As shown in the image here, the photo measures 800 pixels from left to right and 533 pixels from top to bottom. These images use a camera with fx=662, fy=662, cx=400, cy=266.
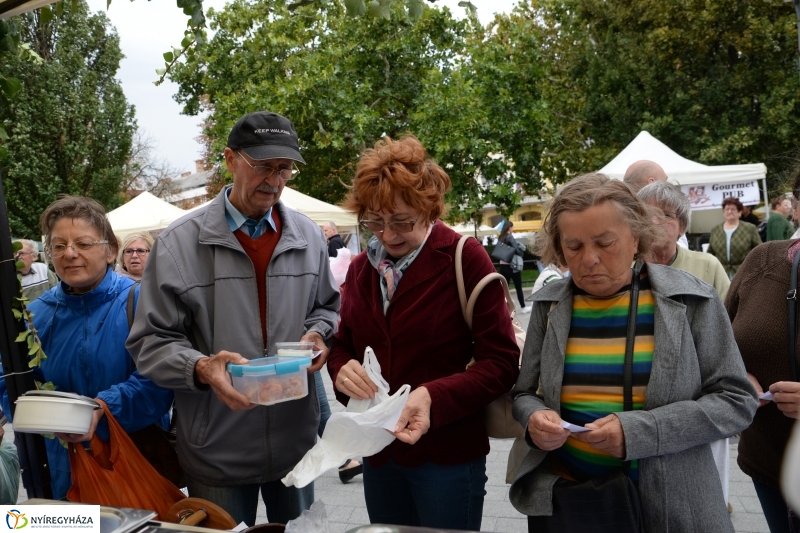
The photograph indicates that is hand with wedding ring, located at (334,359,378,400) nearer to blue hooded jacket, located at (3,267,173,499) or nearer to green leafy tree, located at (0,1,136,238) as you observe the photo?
blue hooded jacket, located at (3,267,173,499)

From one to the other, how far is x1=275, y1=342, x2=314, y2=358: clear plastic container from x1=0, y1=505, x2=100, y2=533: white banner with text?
0.64 meters

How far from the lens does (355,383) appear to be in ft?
6.28

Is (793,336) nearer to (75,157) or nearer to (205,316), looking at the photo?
(205,316)

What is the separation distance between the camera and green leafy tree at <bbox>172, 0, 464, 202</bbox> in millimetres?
15969

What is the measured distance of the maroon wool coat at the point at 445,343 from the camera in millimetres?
1971

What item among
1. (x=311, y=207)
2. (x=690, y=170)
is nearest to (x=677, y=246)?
(x=690, y=170)

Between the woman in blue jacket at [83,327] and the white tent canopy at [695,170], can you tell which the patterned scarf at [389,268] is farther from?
the white tent canopy at [695,170]

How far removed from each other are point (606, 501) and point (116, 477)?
1475mm

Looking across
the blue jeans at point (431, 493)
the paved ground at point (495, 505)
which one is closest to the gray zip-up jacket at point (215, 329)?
the blue jeans at point (431, 493)

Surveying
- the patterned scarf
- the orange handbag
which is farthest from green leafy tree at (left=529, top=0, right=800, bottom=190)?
the orange handbag

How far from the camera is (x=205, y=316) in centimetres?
213

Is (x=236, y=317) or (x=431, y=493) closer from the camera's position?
(x=431, y=493)

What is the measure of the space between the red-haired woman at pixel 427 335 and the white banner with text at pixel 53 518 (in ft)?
2.39

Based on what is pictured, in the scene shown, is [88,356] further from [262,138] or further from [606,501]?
[606,501]
